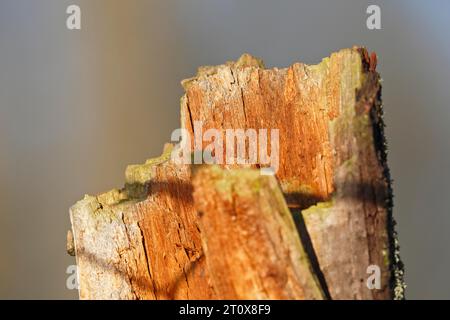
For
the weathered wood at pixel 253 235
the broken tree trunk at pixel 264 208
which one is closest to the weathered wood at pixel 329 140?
the broken tree trunk at pixel 264 208

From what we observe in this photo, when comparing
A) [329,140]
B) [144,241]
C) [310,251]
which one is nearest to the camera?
[310,251]

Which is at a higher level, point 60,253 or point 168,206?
point 168,206

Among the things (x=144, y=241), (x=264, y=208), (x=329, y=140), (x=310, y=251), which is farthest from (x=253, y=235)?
(x=144, y=241)

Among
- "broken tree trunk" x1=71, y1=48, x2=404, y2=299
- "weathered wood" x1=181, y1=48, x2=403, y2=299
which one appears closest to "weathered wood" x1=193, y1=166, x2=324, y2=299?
"broken tree trunk" x1=71, y1=48, x2=404, y2=299

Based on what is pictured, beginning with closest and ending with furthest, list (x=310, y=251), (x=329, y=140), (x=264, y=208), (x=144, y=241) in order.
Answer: (x=264, y=208) < (x=310, y=251) < (x=329, y=140) < (x=144, y=241)

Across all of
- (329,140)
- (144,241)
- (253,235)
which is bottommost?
(144,241)

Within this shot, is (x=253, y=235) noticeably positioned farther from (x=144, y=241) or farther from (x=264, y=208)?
(x=144, y=241)
